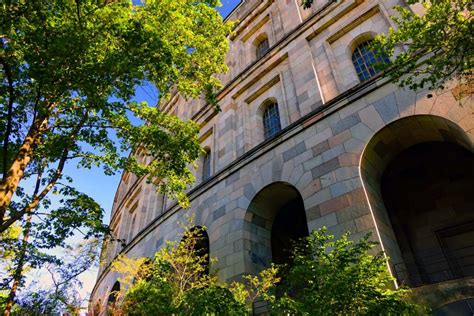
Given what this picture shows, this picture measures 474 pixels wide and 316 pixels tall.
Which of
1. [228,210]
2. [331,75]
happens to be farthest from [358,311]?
[331,75]

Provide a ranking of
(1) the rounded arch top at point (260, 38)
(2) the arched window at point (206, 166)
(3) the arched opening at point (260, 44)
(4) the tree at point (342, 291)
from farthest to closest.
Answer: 1. (1) the rounded arch top at point (260, 38)
2. (3) the arched opening at point (260, 44)
3. (2) the arched window at point (206, 166)
4. (4) the tree at point (342, 291)

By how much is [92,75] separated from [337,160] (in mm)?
7386

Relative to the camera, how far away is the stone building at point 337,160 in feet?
28.9

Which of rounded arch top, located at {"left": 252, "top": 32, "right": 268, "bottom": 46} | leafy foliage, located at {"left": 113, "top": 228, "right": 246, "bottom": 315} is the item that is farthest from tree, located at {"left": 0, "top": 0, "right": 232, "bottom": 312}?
rounded arch top, located at {"left": 252, "top": 32, "right": 268, "bottom": 46}

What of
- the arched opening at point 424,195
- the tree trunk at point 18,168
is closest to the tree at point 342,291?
the arched opening at point 424,195

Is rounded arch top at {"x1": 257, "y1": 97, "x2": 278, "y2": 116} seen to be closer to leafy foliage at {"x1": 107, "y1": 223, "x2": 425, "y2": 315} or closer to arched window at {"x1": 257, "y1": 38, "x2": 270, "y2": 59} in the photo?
arched window at {"x1": 257, "y1": 38, "x2": 270, "y2": 59}

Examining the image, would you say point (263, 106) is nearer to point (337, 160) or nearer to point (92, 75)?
point (337, 160)

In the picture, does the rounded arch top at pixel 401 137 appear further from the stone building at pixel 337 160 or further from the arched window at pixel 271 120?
the arched window at pixel 271 120

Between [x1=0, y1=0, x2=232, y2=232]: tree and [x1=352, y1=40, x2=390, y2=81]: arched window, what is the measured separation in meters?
5.23

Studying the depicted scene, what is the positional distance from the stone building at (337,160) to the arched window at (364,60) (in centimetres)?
5

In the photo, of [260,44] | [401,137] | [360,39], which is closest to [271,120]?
[360,39]

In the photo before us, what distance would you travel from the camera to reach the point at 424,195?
1209 cm

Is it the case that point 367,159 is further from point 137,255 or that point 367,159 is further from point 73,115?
point 137,255

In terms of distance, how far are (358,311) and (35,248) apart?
9.95 m
